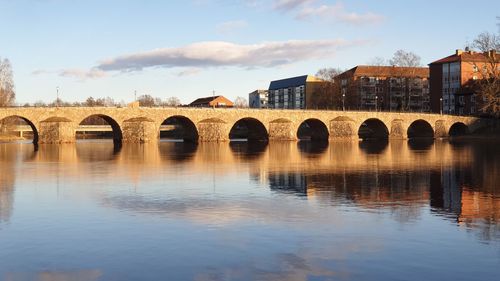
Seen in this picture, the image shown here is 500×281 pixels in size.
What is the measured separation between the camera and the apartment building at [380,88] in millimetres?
142250

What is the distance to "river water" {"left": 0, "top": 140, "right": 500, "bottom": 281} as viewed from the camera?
11.8m

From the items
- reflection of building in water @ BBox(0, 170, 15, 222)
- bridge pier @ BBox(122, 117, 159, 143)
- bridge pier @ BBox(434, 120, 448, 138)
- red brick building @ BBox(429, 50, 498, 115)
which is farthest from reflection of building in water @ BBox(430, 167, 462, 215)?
red brick building @ BBox(429, 50, 498, 115)

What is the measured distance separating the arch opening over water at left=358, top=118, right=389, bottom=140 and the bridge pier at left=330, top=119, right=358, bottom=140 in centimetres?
850

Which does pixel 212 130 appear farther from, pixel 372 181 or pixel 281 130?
pixel 372 181

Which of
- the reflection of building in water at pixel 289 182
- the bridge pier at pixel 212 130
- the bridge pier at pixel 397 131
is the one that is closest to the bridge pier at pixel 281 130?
the bridge pier at pixel 212 130

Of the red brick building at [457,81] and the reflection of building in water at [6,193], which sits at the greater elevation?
the red brick building at [457,81]

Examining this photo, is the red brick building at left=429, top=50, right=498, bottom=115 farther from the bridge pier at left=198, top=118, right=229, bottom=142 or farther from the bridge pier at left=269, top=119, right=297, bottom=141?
the bridge pier at left=198, top=118, right=229, bottom=142

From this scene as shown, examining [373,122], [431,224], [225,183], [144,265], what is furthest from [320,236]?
[373,122]

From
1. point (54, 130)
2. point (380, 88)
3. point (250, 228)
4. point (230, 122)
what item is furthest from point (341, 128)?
point (250, 228)

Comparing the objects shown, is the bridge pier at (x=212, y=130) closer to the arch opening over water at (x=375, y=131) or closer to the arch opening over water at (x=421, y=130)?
the arch opening over water at (x=375, y=131)

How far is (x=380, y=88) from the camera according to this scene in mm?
154500

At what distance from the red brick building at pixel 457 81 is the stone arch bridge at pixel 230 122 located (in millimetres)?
10437

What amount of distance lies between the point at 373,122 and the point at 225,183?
8399 centimetres

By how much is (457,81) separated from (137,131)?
76876 mm
